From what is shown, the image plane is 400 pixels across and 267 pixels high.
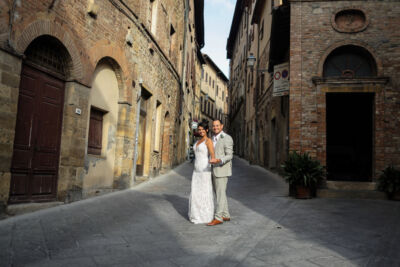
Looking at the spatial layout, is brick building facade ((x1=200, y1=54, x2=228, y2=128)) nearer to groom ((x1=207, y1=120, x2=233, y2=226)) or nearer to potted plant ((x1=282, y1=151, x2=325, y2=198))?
potted plant ((x1=282, y1=151, x2=325, y2=198))

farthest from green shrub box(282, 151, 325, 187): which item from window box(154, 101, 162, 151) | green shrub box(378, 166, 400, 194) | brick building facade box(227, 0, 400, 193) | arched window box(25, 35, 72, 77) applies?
window box(154, 101, 162, 151)

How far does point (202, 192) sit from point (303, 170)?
4275mm

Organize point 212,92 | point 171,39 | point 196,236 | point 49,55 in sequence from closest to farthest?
point 196,236, point 49,55, point 171,39, point 212,92

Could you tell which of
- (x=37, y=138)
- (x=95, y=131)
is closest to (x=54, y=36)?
(x=37, y=138)

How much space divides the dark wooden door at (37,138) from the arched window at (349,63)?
7475 millimetres

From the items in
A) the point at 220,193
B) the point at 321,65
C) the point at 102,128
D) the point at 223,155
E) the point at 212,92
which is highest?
the point at 212,92

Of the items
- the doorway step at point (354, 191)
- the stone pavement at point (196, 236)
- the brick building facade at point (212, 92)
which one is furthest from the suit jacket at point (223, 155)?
the brick building facade at point (212, 92)

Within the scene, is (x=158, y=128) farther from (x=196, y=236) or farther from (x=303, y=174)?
(x=196, y=236)

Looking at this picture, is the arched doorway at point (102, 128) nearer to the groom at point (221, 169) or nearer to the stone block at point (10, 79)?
the stone block at point (10, 79)

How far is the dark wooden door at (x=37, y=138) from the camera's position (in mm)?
5938

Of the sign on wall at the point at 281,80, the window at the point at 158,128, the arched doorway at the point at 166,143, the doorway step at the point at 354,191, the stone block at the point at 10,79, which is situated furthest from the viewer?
the arched doorway at the point at 166,143

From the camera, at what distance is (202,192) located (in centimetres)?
562

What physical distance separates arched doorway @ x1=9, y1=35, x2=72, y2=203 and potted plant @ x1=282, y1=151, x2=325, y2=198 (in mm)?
5709

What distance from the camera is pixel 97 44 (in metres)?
8.01
